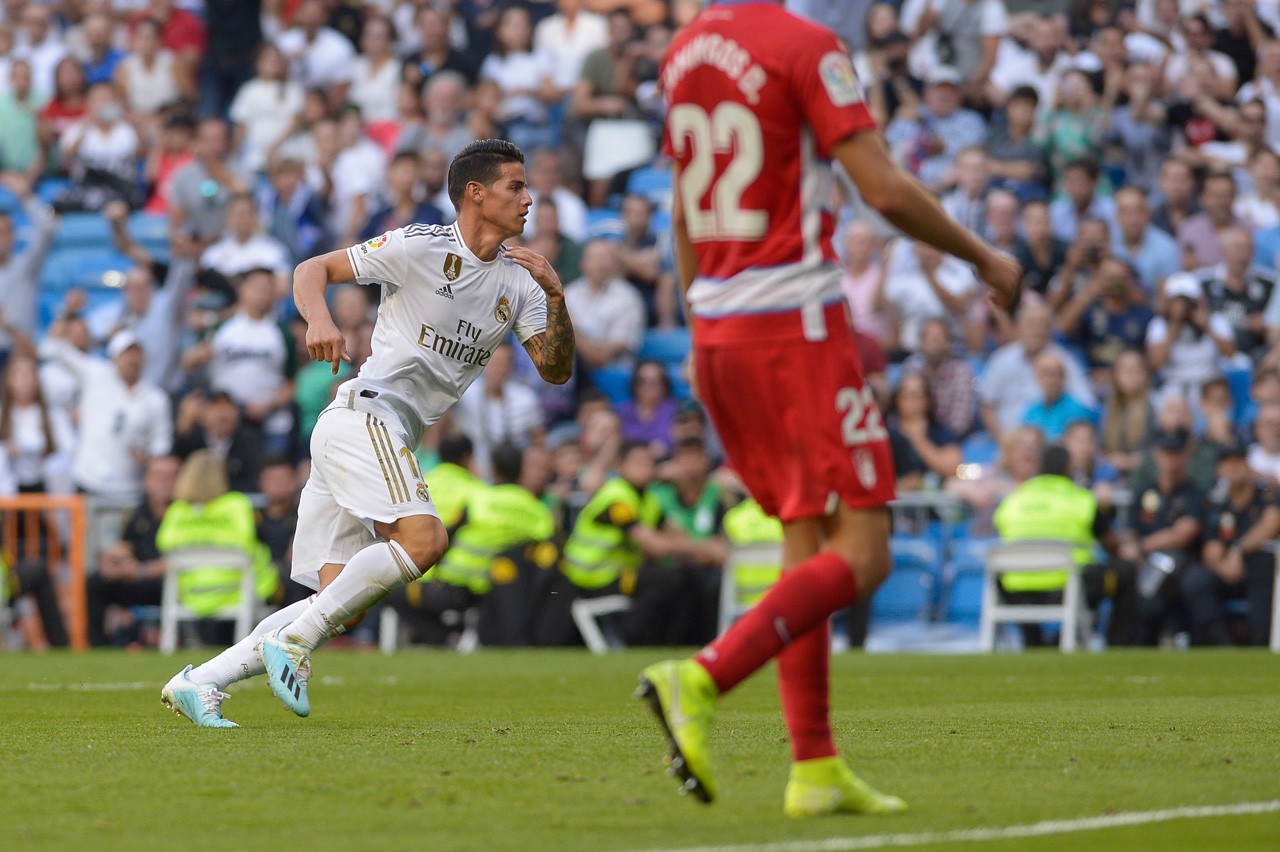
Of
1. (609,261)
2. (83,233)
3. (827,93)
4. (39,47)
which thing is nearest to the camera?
(827,93)

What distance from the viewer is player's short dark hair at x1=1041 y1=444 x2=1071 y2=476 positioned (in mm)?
13875

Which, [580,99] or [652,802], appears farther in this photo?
[580,99]

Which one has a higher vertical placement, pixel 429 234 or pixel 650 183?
pixel 650 183

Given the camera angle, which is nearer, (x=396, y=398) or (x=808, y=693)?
(x=808, y=693)

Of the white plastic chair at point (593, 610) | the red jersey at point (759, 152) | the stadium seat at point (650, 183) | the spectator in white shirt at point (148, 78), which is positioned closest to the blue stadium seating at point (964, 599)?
the white plastic chair at point (593, 610)

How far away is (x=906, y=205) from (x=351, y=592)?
321 centimetres

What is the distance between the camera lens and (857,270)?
16109 mm

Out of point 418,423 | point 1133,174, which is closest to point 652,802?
point 418,423

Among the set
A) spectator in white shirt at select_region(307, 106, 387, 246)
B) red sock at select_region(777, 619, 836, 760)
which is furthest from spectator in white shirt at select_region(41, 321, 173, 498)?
red sock at select_region(777, 619, 836, 760)

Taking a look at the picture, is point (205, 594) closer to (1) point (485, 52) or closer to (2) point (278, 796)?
(1) point (485, 52)

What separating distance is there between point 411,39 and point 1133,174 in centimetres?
843

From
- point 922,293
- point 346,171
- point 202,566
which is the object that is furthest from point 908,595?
point 346,171

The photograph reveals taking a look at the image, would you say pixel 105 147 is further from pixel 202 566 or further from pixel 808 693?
pixel 808 693

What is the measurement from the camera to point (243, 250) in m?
17.5
